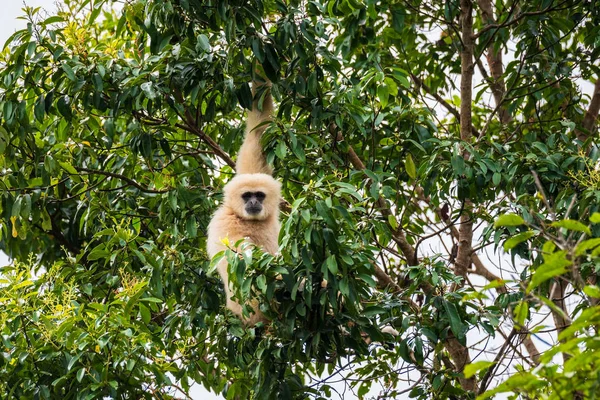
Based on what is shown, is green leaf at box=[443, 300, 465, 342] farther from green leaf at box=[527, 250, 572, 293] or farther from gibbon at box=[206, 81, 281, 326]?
green leaf at box=[527, 250, 572, 293]

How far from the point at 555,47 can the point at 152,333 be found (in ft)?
11.4

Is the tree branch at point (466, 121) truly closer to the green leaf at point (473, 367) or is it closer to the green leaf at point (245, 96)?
the green leaf at point (245, 96)

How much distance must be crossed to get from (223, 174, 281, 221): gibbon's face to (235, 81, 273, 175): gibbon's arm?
10cm

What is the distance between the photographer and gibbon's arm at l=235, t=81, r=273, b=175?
5637mm

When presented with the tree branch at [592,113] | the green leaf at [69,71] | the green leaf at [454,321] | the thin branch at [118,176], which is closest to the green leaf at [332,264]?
the green leaf at [454,321]

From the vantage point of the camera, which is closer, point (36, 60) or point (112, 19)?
point (36, 60)

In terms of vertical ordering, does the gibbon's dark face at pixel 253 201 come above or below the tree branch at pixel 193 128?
below

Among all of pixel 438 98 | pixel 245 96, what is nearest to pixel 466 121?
pixel 438 98

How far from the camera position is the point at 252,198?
5.77m

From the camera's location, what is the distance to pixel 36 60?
5.14 metres

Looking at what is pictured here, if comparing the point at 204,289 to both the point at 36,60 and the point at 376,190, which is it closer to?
the point at 376,190

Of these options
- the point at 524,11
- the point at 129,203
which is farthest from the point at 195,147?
the point at 524,11

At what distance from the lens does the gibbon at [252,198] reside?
5.69 metres

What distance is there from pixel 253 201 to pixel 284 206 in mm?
497
